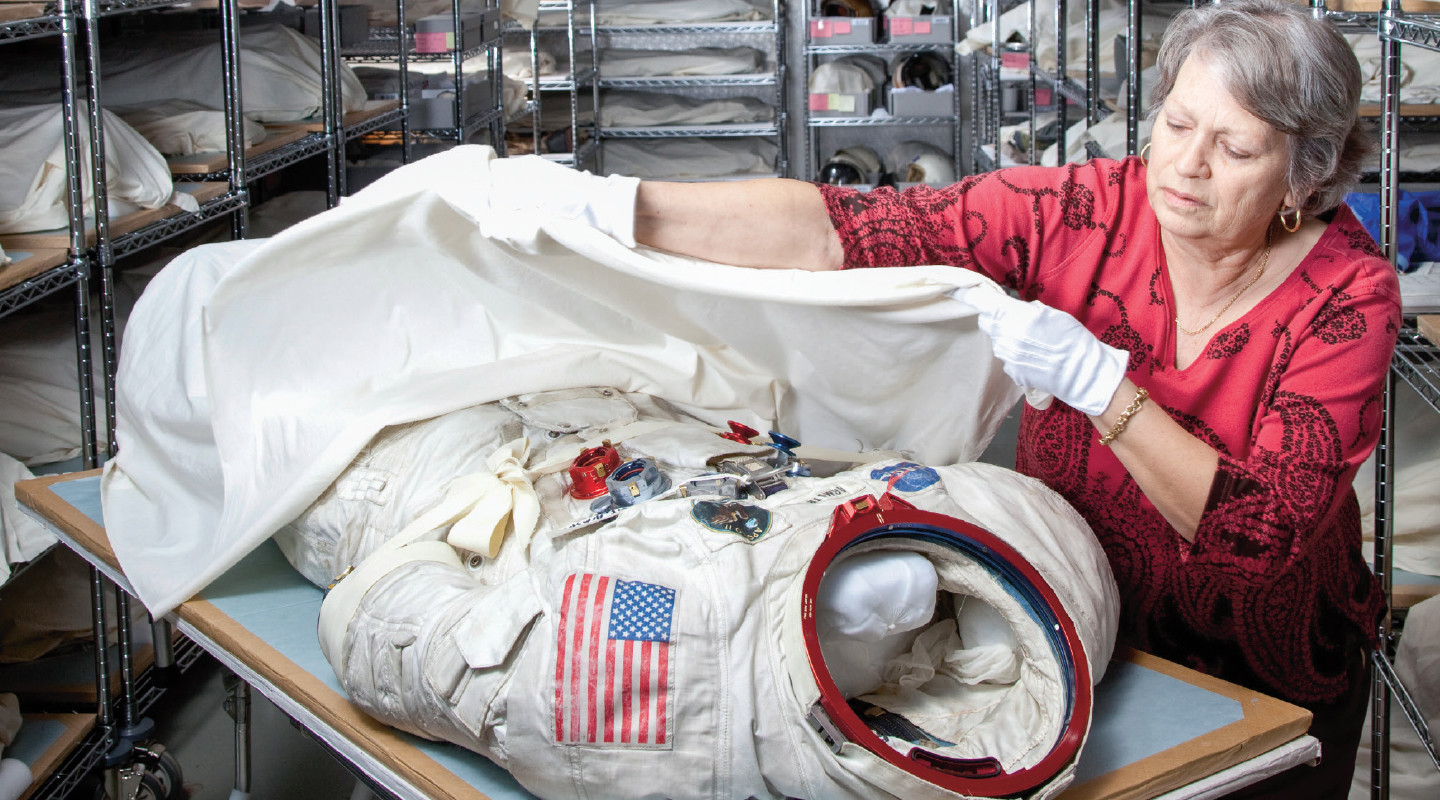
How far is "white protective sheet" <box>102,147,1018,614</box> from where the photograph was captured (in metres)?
1.53

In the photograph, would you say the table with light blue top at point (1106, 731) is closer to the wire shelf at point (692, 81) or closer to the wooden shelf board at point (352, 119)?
the wooden shelf board at point (352, 119)

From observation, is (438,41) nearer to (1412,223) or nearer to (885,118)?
(885,118)

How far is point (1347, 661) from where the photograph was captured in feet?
4.96

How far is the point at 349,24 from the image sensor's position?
3885 millimetres

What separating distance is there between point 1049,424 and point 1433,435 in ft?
3.78

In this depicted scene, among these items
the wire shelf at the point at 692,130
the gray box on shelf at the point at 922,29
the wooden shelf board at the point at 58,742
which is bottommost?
the wooden shelf board at the point at 58,742

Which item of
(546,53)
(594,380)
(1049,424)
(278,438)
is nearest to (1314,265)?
(1049,424)

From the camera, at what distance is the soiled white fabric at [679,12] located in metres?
5.77

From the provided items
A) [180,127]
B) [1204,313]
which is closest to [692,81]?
[180,127]

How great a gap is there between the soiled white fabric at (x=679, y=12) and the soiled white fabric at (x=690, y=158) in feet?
2.03

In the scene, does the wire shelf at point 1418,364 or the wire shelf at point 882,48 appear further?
the wire shelf at point 882,48

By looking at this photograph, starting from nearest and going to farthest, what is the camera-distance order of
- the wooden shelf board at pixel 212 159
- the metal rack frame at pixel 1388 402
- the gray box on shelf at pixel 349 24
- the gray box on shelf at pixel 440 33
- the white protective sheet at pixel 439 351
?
the white protective sheet at pixel 439 351, the metal rack frame at pixel 1388 402, the wooden shelf board at pixel 212 159, the gray box on shelf at pixel 349 24, the gray box on shelf at pixel 440 33

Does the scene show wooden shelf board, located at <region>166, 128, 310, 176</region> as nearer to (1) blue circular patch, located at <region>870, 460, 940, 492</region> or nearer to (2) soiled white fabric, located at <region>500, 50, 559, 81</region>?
(1) blue circular patch, located at <region>870, 460, 940, 492</region>

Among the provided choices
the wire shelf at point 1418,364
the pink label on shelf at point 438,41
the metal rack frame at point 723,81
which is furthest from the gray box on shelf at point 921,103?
the wire shelf at point 1418,364
